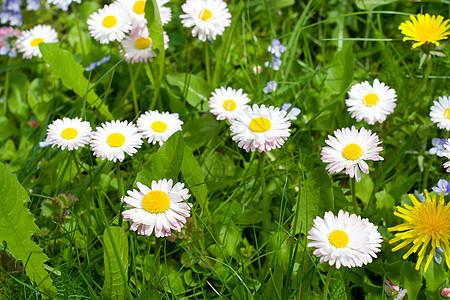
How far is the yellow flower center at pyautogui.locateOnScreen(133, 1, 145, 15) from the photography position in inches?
86.4

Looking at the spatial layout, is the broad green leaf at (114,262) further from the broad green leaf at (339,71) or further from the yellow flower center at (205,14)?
the broad green leaf at (339,71)

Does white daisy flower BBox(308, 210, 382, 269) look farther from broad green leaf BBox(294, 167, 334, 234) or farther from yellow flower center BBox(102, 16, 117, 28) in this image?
yellow flower center BBox(102, 16, 117, 28)

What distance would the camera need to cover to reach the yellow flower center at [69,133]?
1.73 m

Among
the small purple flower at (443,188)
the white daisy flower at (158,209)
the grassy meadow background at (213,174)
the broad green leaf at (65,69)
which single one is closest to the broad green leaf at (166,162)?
the grassy meadow background at (213,174)

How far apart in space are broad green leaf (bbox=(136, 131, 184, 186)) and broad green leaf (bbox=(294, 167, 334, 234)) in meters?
0.42

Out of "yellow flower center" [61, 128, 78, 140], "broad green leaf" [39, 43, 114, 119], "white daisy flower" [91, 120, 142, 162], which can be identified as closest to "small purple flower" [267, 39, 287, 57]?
"broad green leaf" [39, 43, 114, 119]

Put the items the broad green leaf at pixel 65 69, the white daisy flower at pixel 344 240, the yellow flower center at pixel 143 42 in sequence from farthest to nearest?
the yellow flower center at pixel 143 42 → the broad green leaf at pixel 65 69 → the white daisy flower at pixel 344 240

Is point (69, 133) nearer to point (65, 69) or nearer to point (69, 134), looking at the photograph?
Answer: point (69, 134)

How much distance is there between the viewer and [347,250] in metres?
1.30

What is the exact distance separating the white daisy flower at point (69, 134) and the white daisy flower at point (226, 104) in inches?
19.0

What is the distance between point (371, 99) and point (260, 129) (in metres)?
0.48

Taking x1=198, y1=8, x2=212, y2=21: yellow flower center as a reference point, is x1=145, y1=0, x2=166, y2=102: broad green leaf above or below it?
below

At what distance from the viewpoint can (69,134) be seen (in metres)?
1.74

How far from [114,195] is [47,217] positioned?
0.30 m
